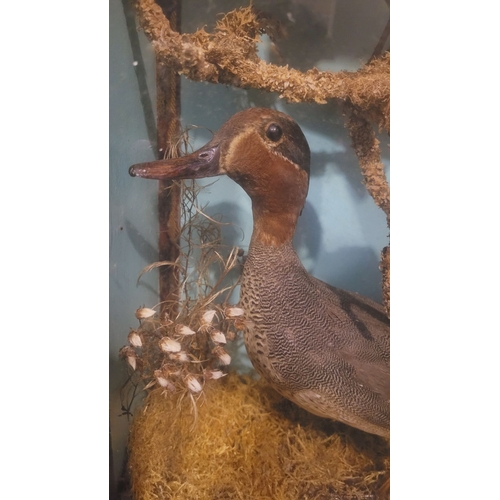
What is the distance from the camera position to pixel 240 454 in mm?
810

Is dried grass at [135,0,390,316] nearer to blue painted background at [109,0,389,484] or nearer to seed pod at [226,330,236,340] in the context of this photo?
blue painted background at [109,0,389,484]

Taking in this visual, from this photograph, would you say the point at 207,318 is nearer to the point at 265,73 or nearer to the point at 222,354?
the point at 222,354

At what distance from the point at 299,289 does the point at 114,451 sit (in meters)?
0.40

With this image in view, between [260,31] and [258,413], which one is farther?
[258,413]

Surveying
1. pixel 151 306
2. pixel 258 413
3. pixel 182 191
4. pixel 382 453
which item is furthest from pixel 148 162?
pixel 382 453

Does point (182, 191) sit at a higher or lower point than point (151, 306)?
higher

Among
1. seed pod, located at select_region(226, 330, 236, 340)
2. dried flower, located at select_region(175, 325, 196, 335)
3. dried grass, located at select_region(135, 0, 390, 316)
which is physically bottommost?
seed pod, located at select_region(226, 330, 236, 340)

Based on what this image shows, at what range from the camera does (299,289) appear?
2.57ft

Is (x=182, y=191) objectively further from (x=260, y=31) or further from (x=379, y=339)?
(x=379, y=339)

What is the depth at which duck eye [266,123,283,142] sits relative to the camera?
2.38 feet

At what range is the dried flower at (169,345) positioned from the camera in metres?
0.75

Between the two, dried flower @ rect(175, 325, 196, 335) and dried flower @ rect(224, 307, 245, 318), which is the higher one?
dried flower @ rect(224, 307, 245, 318)

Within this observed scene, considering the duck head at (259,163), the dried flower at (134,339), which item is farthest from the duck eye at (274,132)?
the dried flower at (134,339)

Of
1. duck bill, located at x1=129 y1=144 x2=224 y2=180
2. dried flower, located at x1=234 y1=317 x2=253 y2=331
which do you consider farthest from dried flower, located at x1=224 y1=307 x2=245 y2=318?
duck bill, located at x1=129 y1=144 x2=224 y2=180
